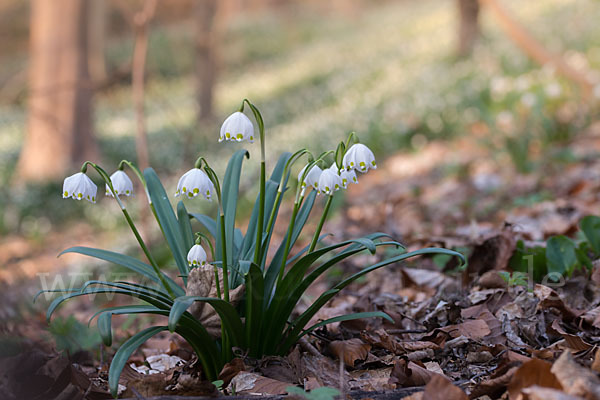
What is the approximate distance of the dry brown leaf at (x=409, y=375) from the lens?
4.58ft

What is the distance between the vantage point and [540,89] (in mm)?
5672

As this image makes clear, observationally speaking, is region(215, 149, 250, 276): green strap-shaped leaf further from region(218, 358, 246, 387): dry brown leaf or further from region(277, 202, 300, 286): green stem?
region(218, 358, 246, 387): dry brown leaf

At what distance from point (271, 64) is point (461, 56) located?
1087cm

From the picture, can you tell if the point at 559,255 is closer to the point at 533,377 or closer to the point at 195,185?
the point at 533,377

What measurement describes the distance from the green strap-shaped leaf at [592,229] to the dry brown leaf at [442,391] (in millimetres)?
1226

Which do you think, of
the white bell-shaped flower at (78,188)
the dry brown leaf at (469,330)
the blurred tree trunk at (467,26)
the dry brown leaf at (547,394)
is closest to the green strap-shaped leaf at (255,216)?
the white bell-shaped flower at (78,188)

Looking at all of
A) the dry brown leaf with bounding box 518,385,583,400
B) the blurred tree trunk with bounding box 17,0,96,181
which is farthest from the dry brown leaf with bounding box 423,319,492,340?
the blurred tree trunk with bounding box 17,0,96,181

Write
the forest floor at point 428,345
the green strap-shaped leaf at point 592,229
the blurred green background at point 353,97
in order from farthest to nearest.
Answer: the blurred green background at point 353,97 < the green strap-shaped leaf at point 592,229 < the forest floor at point 428,345

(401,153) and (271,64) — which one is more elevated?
(271,64)

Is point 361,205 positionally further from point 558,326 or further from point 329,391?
point 329,391

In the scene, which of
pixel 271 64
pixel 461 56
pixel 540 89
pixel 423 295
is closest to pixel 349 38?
pixel 271 64

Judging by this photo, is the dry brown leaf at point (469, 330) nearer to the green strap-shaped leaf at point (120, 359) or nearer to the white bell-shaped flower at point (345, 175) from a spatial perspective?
the white bell-shaped flower at point (345, 175)

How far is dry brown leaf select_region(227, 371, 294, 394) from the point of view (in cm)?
140

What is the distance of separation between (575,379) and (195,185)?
0.94 m
